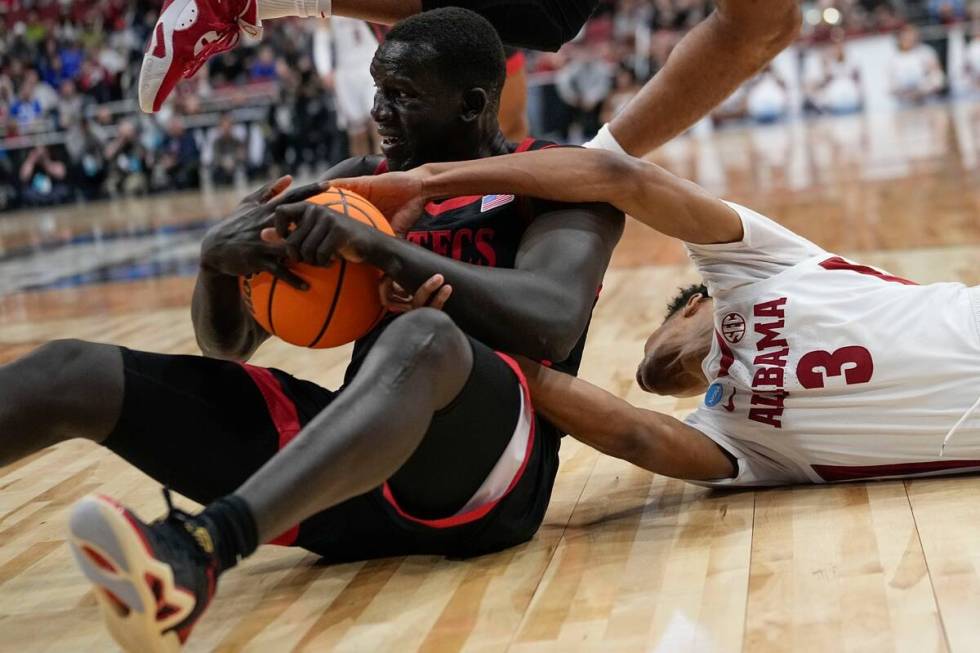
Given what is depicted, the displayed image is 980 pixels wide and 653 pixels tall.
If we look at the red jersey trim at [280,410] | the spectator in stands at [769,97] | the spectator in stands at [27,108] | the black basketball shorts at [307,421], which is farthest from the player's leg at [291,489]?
the spectator in stands at [769,97]

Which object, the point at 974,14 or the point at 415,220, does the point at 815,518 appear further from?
the point at 974,14

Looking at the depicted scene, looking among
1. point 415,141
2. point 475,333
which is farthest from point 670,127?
point 475,333

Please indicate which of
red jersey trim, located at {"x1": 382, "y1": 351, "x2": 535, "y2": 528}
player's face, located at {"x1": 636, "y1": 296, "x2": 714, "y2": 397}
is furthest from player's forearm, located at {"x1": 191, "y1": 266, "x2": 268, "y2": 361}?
player's face, located at {"x1": 636, "y1": 296, "x2": 714, "y2": 397}

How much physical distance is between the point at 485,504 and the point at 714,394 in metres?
0.77

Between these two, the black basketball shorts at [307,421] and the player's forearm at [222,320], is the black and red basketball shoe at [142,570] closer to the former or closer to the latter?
the black basketball shorts at [307,421]

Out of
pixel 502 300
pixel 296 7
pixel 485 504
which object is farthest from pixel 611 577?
pixel 296 7

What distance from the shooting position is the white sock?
385 centimetres

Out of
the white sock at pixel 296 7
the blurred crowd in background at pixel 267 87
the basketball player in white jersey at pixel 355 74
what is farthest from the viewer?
the blurred crowd in background at pixel 267 87

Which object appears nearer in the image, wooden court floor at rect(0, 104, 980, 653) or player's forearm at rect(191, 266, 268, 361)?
wooden court floor at rect(0, 104, 980, 653)

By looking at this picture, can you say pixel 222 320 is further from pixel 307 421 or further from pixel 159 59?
pixel 159 59

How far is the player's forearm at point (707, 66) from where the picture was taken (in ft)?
12.2

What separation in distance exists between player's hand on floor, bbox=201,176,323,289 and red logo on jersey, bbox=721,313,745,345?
1.07 m

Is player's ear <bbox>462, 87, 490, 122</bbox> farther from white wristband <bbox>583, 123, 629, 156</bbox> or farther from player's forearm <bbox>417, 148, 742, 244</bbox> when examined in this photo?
white wristband <bbox>583, 123, 629, 156</bbox>

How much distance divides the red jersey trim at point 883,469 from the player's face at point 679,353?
0.41 metres
